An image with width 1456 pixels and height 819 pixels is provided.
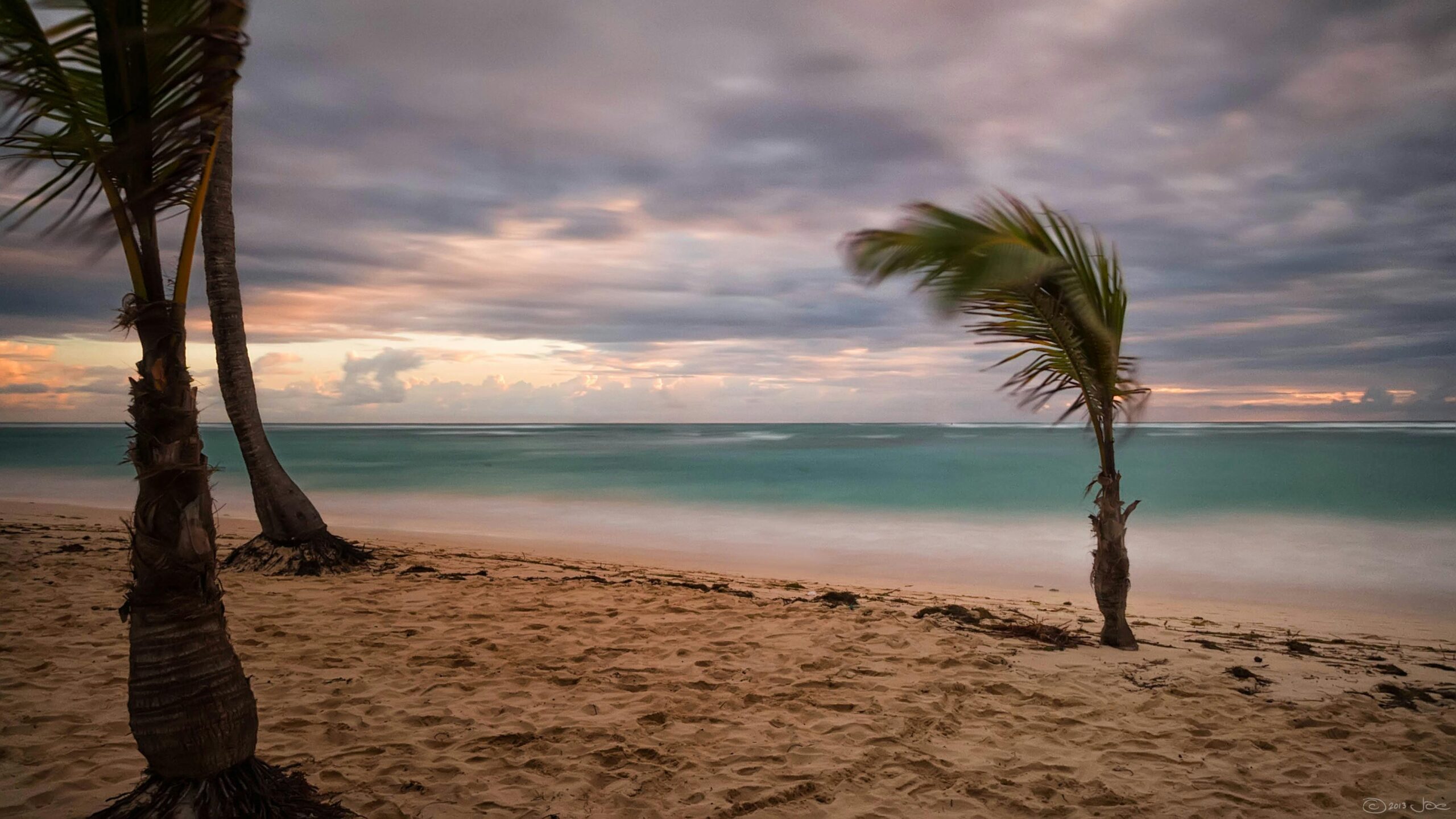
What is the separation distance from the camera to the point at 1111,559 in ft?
20.4

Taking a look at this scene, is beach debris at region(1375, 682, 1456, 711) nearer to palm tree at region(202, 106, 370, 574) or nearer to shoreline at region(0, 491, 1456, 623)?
shoreline at region(0, 491, 1456, 623)

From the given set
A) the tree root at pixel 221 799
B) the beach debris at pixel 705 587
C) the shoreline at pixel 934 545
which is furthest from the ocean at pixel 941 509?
the tree root at pixel 221 799

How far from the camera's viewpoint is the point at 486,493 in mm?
25078

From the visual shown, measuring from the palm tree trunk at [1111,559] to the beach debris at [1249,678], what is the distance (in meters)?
0.75

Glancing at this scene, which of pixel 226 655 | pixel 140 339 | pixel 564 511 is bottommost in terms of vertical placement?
pixel 564 511

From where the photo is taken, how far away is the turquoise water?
2205cm

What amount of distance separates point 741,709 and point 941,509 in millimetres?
16776

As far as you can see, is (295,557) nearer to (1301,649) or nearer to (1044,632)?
(1044,632)

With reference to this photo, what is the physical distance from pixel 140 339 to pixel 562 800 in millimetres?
2636

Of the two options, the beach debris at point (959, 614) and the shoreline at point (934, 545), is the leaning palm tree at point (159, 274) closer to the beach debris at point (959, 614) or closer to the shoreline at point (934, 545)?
the beach debris at point (959, 614)

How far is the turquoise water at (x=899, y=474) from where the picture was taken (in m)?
22.0

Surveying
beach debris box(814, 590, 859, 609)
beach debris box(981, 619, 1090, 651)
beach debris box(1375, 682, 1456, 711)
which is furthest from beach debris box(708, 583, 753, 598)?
beach debris box(1375, 682, 1456, 711)

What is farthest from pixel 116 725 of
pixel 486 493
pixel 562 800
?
pixel 486 493

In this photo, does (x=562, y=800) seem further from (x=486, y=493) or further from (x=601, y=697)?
(x=486, y=493)
